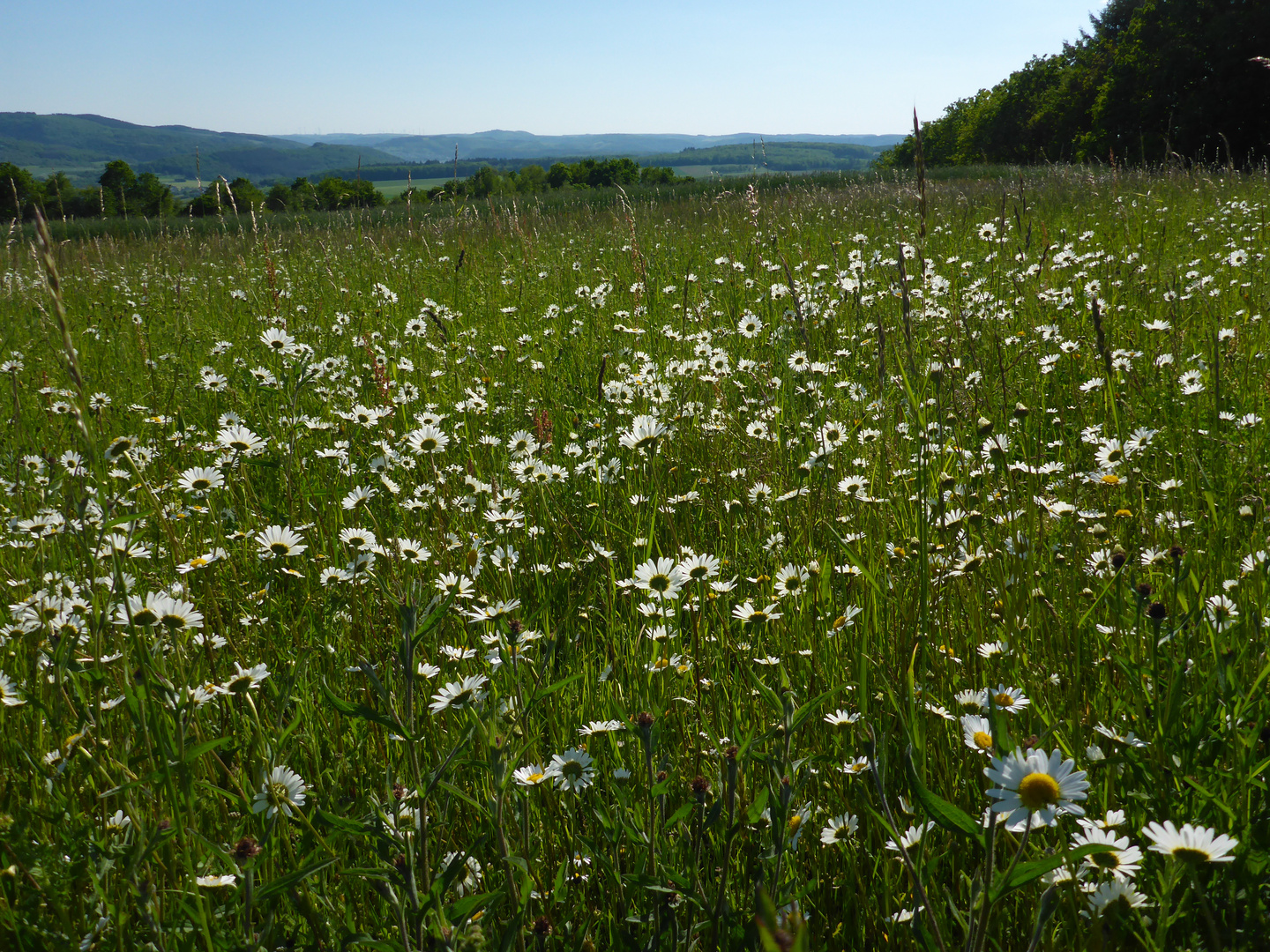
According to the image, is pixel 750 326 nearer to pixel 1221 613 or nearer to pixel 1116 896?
pixel 1221 613

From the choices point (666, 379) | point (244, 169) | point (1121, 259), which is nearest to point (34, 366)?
point (666, 379)

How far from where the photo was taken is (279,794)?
953mm

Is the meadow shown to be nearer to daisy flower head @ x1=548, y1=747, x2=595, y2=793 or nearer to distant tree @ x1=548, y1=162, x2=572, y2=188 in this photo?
daisy flower head @ x1=548, y1=747, x2=595, y2=793

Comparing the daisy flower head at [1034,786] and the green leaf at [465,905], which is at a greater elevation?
the daisy flower head at [1034,786]

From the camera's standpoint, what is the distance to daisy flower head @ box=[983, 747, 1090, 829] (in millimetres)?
671

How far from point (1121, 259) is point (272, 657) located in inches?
190

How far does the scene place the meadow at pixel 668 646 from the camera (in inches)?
36.8

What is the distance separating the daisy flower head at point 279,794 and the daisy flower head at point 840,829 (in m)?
0.74

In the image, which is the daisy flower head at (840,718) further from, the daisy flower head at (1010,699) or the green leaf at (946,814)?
the green leaf at (946,814)

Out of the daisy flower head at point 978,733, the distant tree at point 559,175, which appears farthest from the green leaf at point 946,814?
the distant tree at point 559,175

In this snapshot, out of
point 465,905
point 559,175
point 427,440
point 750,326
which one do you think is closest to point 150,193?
point 750,326

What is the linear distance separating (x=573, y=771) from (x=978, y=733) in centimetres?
58

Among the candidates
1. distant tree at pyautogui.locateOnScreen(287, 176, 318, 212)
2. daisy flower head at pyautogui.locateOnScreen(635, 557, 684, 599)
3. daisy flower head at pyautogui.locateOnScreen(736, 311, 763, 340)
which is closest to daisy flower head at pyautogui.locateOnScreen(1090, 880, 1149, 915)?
daisy flower head at pyautogui.locateOnScreen(635, 557, 684, 599)

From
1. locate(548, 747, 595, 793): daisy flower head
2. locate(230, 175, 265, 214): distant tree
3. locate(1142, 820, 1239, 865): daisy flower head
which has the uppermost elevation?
locate(230, 175, 265, 214): distant tree
